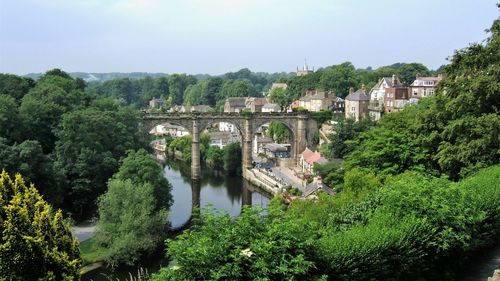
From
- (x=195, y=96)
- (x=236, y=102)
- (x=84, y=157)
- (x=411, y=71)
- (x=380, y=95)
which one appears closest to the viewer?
(x=84, y=157)

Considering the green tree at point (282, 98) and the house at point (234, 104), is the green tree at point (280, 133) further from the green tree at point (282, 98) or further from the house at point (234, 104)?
the house at point (234, 104)

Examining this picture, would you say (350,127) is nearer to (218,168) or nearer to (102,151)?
(218,168)

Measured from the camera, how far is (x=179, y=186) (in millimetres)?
55438

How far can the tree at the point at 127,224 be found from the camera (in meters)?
28.1

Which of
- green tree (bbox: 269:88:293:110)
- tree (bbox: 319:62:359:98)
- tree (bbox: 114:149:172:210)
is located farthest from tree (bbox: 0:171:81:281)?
green tree (bbox: 269:88:293:110)

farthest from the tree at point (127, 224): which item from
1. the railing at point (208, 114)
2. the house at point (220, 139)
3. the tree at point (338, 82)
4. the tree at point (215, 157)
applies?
the tree at point (338, 82)

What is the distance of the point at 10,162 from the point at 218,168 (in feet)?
119

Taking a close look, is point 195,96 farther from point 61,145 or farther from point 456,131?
point 456,131

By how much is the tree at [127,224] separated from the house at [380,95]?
40.2 metres

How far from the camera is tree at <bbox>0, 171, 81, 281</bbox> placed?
14.8m

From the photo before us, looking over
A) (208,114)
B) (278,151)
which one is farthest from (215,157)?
(278,151)

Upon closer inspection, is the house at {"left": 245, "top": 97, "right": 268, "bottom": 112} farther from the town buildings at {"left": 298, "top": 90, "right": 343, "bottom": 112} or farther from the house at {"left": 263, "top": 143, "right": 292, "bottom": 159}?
the house at {"left": 263, "top": 143, "right": 292, "bottom": 159}

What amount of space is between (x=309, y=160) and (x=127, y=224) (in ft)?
97.8

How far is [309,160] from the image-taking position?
2164 inches
